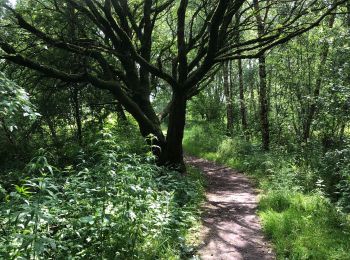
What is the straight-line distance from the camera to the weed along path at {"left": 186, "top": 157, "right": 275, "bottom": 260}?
574 centimetres

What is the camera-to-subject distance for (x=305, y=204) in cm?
714

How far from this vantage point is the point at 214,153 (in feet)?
53.3

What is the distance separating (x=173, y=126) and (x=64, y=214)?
6070 mm

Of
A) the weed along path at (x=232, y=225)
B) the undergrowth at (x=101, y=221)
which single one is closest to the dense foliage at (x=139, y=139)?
the undergrowth at (x=101, y=221)

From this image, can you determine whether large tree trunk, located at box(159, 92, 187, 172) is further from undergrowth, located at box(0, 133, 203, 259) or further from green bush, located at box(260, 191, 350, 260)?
undergrowth, located at box(0, 133, 203, 259)

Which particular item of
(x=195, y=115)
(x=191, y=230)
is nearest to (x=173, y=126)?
(x=191, y=230)

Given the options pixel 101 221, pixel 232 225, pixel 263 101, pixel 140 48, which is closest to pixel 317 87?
pixel 263 101

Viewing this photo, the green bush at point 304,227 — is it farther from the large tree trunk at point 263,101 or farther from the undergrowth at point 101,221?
the large tree trunk at point 263,101

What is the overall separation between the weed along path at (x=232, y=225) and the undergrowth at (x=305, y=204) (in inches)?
10.0

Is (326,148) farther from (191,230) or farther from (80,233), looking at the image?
(80,233)

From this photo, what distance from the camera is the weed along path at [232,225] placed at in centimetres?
574

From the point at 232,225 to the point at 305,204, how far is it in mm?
1565

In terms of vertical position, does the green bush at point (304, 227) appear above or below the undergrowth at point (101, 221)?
below

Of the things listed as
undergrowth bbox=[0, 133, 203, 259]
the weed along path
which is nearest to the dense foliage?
undergrowth bbox=[0, 133, 203, 259]
